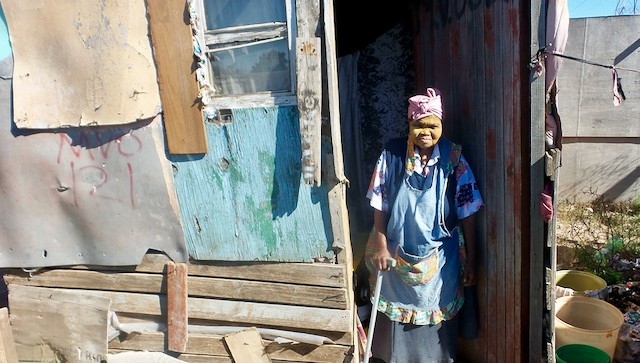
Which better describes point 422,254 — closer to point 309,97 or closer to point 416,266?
point 416,266

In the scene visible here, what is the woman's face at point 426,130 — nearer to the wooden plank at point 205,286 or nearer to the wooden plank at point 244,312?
the wooden plank at point 205,286

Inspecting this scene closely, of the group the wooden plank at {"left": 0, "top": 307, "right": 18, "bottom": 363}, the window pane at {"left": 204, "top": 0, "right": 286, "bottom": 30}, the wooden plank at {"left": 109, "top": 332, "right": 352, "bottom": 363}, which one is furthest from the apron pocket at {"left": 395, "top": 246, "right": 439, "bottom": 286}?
the wooden plank at {"left": 0, "top": 307, "right": 18, "bottom": 363}

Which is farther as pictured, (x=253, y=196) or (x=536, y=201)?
(x=253, y=196)

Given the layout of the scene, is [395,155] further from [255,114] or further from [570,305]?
[570,305]

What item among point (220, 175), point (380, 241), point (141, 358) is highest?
point (220, 175)

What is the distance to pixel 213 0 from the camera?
2438mm

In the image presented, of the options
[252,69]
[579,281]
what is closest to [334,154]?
[252,69]

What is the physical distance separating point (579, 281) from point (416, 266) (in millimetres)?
2219

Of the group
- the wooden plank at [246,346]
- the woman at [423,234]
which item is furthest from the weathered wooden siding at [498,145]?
the wooden plank at [246,346]

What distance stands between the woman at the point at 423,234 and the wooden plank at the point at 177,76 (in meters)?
1.13

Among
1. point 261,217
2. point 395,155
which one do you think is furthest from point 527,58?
point 261,217

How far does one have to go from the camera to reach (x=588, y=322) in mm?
3320

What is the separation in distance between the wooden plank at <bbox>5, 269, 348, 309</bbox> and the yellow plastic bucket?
2422 millimetres

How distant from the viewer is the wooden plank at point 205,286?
2.70 meters
